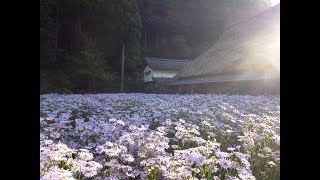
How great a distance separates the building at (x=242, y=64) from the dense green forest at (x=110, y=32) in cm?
63

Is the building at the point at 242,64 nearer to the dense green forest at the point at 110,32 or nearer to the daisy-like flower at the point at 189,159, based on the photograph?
the dense green forest at the point at 110,32

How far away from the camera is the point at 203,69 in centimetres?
1009

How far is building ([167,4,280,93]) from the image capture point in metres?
6.51

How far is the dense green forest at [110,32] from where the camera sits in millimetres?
5871

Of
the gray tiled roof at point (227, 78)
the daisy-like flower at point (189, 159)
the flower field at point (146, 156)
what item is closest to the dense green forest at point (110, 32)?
the gray tiled roof at point (227, 78)

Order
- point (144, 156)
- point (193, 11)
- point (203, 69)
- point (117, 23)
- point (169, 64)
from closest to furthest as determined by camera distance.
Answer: point (144, 156) → point (117, 23) → point (193, 11) → point (203, 69) → point (169, 64)

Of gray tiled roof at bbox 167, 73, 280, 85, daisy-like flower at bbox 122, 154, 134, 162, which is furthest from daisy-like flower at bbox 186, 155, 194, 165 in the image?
gray tiled roof at bbox 167, 73, 280, 85

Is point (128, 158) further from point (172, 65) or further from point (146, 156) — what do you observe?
point (172, 65)

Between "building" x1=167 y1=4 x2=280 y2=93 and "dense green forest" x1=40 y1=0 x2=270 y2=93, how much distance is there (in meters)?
0.63

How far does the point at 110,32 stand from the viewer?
6.63 m
